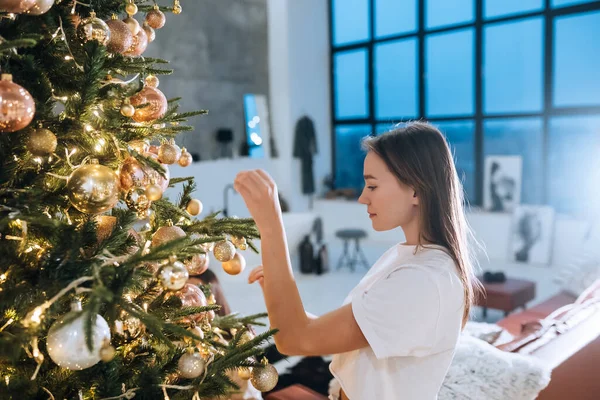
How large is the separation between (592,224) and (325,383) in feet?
12.1

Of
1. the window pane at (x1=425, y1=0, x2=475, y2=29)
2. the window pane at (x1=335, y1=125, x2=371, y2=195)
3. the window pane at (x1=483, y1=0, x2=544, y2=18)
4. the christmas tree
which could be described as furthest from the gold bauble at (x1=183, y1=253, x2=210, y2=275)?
the window pane at (x1=335, y1=125, x2=371, y2=195)

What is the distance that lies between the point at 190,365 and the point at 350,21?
27.1 ft

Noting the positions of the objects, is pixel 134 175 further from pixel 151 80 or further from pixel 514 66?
pixel 514 66

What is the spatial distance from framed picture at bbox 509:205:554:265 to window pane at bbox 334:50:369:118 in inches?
120

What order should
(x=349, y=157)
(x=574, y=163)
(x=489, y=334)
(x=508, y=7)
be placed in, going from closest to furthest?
1. (x=489, y=334)
2. (x=574, y=163)
3. (x=508, y=7)
4. (x=349, y=157)

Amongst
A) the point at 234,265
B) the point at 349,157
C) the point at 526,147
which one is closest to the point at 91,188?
the point at 234,265

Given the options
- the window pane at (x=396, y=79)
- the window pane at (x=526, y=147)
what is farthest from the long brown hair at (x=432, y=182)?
the window pane at (x=396, y=79)

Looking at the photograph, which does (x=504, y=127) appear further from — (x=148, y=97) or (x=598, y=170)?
(x=148, y=97)

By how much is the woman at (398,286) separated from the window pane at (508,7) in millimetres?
6331

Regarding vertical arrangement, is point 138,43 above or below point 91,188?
above

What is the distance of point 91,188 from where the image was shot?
99 cm

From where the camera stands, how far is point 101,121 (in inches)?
44.5

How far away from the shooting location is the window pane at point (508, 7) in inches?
269

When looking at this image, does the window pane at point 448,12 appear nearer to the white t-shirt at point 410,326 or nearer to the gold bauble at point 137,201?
the white t-shirt at point 410,326
